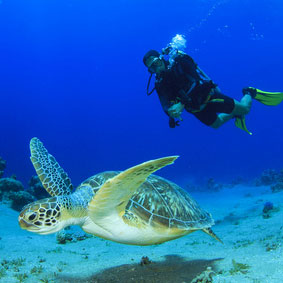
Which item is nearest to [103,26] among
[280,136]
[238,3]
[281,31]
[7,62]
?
[7,62]

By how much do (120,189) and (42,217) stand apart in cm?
100

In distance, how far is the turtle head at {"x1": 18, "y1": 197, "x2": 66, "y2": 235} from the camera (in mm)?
2389

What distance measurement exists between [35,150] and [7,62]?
94.8 m

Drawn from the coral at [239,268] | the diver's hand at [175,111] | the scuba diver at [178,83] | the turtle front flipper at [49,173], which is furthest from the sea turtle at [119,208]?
the scuba diver at [178,83]

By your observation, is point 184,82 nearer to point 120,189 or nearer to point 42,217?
point 120,189

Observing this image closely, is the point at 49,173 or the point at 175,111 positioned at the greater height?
the point at 175,111

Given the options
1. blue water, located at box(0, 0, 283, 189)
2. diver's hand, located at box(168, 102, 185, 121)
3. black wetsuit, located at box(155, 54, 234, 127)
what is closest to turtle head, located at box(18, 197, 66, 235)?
diver's hand, located at box(168, 102, 185, 121)

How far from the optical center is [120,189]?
2.13 meters

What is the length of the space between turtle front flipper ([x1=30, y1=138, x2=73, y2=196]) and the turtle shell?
534 mm

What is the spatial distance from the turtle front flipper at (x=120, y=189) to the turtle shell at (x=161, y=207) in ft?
1.24

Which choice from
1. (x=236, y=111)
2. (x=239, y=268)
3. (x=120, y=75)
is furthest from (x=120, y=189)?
(x=120, y=75)

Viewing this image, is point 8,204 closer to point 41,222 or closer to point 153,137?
point 41,222

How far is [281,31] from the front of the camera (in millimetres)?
54812

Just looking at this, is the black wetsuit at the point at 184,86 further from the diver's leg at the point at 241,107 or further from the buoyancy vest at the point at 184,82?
the diver's leg at the point at 241,107
